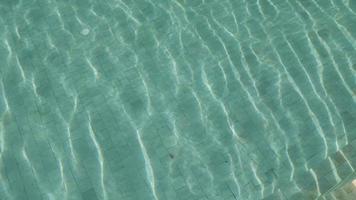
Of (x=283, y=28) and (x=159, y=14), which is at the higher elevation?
(x=159, y=14)

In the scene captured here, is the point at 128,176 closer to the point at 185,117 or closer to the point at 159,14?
the point at 185,117

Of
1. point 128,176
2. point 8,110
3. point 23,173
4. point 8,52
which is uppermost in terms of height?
point 8,52

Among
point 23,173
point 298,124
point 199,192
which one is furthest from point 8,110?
point 298,124

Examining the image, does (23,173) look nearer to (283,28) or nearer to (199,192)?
(199,192)

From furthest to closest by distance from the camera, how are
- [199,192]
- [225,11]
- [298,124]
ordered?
[225,11] → [298,124] → [199,192]

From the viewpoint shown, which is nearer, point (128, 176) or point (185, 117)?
point (128, 176)

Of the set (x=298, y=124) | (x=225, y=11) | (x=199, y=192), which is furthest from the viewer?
(x=225, y=11)
